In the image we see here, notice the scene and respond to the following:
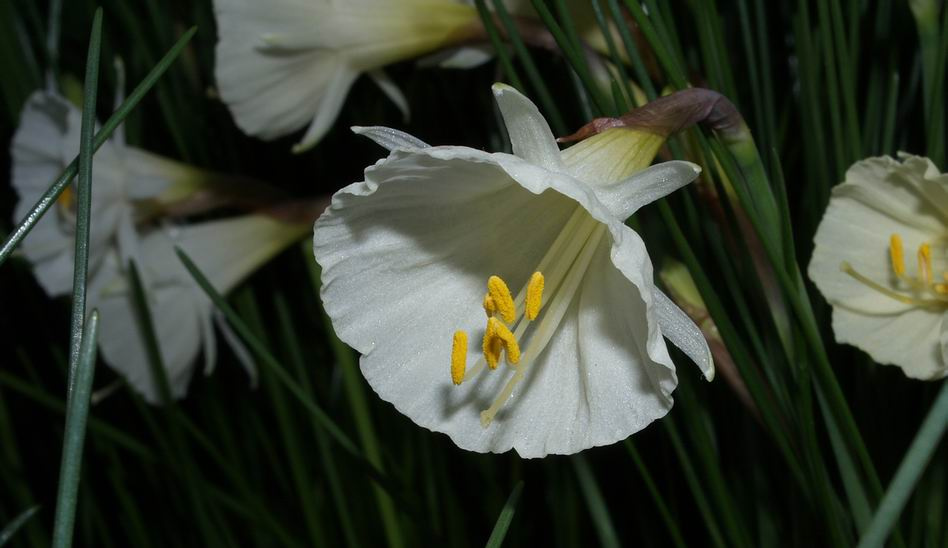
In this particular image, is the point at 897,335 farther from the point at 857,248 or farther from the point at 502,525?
the point at 502,525

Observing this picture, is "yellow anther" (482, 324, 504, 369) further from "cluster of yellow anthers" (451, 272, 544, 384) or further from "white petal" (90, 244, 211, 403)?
"white petal" (90, 244, 211, 403)

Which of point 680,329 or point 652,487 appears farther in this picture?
point 652,487

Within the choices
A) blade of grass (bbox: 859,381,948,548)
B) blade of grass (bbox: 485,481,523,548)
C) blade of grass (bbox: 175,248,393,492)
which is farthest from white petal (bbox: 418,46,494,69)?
blade of grass (bbox: 859,381,948,548)

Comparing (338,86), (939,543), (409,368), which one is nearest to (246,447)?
(338,86)

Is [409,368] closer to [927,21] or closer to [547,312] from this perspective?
[547,312]

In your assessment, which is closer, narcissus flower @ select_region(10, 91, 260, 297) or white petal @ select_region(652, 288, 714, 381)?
white petal @ select_region(652, 288, 714, 381)

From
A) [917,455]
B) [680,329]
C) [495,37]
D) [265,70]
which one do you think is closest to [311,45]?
[265,70]

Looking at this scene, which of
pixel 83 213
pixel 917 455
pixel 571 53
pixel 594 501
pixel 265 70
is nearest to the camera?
pixel 917 455
